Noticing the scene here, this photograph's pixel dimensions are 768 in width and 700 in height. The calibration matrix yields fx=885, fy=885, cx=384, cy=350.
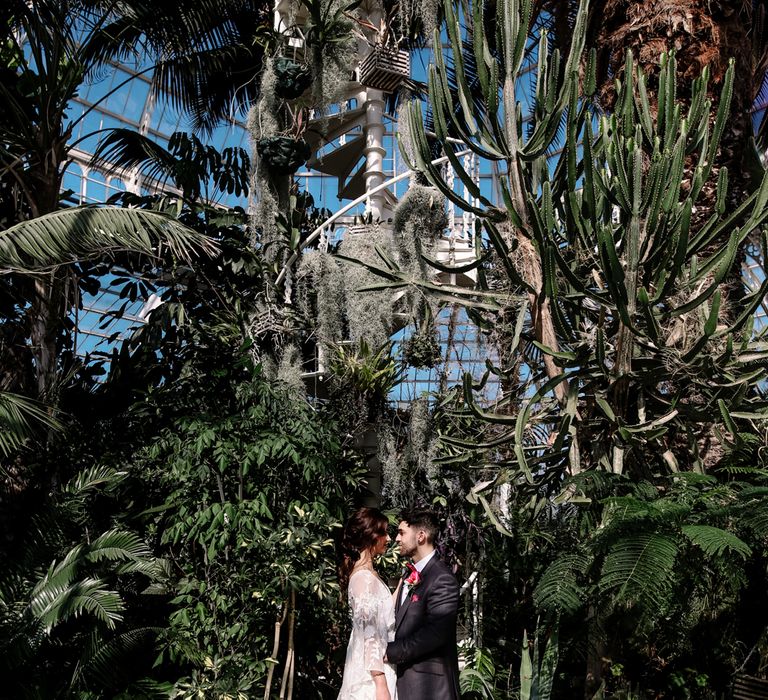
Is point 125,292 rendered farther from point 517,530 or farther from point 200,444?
point 517,530

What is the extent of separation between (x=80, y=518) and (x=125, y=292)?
2.31 meters

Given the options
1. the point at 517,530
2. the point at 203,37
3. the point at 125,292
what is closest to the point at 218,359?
the point at 125,292

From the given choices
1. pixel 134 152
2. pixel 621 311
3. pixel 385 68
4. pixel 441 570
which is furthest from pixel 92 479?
pixel 385 68

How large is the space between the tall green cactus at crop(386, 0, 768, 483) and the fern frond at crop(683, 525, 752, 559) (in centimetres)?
75

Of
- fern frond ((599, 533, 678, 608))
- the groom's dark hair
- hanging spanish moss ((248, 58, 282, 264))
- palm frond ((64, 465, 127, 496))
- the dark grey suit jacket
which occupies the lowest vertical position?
the dark grey suit jacket

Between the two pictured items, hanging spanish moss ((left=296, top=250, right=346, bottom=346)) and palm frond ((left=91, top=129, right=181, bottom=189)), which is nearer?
hanging spanish moss ((left=296, top=250, right=346, bottom=346))

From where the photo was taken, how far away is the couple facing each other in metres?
4.04

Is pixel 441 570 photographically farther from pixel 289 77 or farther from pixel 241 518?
pixel 289 77

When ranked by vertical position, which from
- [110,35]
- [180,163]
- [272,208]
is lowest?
[272,208]

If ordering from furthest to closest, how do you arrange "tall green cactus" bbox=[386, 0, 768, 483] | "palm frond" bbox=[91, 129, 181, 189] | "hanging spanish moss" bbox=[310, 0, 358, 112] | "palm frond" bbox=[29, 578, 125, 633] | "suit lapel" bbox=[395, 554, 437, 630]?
"palm frond" bbox=[91, 129, 181, 189] → "hanging spanish moss" bbox=[310, 0, 358, 112] → "palm frond" bbox=[29, 578, 125, 633] → "tall green cactus" bbox=[386, 0, 768, 483] → "suit lapel" bbox=[395, 554, 437, 630]

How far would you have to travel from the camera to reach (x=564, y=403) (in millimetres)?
5043

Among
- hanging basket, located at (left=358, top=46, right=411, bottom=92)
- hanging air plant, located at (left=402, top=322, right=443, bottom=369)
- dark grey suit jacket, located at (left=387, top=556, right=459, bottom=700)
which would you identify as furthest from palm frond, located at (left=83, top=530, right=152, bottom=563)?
hanging basket, located at (left=358, top=46, right=411, bottom=92)

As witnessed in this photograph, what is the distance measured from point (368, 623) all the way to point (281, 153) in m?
4.04

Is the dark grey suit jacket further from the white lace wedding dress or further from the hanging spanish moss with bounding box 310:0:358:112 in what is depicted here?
the hanging spanish moss with bounding box 310:0:358:112
